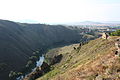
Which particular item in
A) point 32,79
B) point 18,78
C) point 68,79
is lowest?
point 18,78

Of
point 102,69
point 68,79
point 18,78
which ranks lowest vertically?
point 18,78

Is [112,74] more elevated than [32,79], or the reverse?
[112,74]

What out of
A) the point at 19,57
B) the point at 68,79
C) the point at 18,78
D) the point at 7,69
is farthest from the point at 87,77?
the point at 19,57

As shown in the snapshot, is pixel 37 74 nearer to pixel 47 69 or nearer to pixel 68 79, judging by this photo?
pixel 47 69

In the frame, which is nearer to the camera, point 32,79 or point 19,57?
point 32,79

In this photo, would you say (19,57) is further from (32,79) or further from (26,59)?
(32,79)

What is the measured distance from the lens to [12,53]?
128625 millimetres

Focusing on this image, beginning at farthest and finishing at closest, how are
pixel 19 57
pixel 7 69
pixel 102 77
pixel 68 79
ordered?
1. pixel 19 57
2. pixel 7 69
3. pixel 68 79
4. pixel 102 77

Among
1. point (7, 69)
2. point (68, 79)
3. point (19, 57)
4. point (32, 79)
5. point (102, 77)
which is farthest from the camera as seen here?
point (19, 57)

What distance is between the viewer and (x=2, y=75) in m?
95.5

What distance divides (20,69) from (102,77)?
88.8 meters

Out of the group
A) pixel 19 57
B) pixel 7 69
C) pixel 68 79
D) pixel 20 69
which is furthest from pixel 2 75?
pixel 68 79

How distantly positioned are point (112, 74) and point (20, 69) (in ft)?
292

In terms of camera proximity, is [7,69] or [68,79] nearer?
[68,79]
